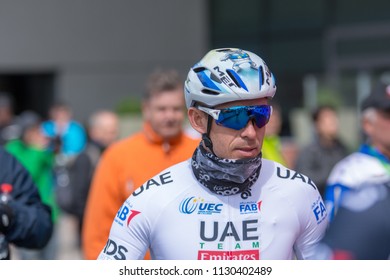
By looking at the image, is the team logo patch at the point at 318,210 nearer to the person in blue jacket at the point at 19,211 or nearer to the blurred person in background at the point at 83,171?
the person in blue jacket at the point at 19,211

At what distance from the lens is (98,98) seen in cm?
2409

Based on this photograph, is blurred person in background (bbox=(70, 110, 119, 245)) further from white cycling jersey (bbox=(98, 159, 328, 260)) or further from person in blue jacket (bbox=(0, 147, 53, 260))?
white cycling jersey (bbox=(98, 159, 328, 260))

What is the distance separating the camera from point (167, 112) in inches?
194

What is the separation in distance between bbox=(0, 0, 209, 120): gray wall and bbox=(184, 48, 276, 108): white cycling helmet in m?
20.6

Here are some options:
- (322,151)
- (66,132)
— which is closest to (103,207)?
(322,151)

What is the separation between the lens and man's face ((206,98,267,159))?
2.94 metres

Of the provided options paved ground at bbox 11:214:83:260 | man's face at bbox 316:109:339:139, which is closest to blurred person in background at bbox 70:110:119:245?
paved ground at bbox 11:214:83:260

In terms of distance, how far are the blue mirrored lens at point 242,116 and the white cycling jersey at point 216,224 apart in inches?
9.3

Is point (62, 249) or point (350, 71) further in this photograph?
point (350, 71)

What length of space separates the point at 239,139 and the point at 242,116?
85 millimetres
